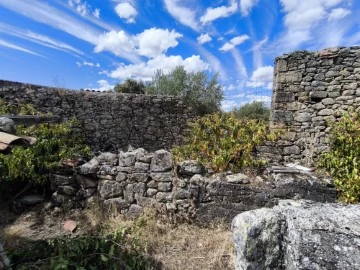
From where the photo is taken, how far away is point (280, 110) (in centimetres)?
730

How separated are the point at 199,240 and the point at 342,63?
5.49m

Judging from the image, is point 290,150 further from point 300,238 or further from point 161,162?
point 300,238

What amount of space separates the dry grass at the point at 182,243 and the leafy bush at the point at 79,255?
0.34m

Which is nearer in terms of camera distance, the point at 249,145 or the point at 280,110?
the point at 249,145

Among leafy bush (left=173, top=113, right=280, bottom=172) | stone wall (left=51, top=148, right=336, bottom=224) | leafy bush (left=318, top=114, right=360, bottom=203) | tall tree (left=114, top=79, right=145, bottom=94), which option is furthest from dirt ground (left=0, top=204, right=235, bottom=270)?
tall tree (left=114, top=79, right=145, bottom=94)

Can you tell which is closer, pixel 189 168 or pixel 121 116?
pixel 189 168

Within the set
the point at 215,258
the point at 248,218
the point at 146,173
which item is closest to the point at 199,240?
the point at 215,258

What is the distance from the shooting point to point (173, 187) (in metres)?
5.06

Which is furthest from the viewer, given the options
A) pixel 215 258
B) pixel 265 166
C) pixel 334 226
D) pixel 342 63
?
pixel 342 63

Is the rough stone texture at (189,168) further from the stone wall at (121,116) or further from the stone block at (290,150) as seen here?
the stone wall at (121,116)

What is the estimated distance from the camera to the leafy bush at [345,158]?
4.82 m

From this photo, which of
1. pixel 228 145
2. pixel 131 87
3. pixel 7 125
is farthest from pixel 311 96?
pixel 131 87

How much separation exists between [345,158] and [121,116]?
740cm

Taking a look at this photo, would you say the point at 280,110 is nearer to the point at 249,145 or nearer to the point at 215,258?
the point at 249,145
